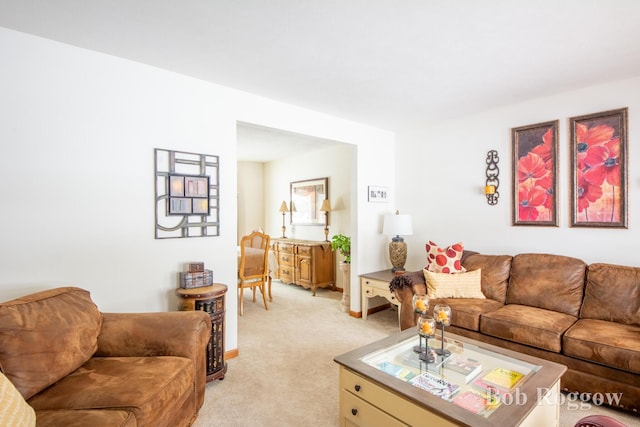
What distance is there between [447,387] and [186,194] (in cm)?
227

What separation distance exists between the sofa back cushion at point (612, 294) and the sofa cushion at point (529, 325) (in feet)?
0.63

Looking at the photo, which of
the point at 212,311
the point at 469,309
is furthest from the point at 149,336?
the point at 469,309

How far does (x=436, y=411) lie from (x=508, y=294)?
85.7 inches

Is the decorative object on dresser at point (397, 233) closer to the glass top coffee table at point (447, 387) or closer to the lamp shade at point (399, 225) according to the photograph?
the lamp shade at point (399, 225)

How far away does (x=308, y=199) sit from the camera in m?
5.97

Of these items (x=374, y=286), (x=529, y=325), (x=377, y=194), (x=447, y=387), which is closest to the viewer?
(x=447, y=387)

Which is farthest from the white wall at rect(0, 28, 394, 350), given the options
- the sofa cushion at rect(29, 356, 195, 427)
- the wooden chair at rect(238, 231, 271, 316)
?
the wooden chair at rect(238, 231, 271, 316)

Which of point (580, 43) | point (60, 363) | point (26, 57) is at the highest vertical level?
point (580, 43)

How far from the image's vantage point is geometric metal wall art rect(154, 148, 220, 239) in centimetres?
254

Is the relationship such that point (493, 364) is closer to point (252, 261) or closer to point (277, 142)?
point (252, 261)

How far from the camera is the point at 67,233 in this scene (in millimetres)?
2164

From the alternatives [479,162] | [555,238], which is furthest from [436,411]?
[479,162]

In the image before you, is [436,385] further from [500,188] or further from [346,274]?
[346,274]

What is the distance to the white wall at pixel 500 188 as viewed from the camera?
2791 mm
